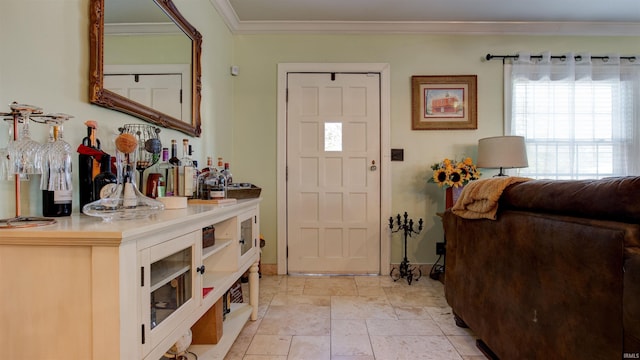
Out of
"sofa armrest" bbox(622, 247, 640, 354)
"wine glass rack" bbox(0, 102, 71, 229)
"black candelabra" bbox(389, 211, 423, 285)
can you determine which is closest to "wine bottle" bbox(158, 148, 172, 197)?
"wine glass rack" bbox(0, 102, 71, 229)

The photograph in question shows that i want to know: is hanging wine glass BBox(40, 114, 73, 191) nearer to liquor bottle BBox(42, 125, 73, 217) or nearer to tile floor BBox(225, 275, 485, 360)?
liquor bottle BBox(42, 125, 73, 217)

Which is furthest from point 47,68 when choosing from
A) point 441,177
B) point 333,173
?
point 441,177

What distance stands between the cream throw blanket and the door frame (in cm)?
129

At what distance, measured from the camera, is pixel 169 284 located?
1059mm

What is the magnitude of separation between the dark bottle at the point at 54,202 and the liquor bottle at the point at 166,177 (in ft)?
1.87

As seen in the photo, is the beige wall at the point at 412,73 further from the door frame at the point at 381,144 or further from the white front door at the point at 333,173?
the white front door at the point at 333,173

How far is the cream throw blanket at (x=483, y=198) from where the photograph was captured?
1.40 m

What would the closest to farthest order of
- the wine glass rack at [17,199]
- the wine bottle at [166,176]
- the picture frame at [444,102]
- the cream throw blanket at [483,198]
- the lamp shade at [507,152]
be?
the wine glass rack at [17,199] → the cream throw blanket at [483,198] → the wine bottle at [166,176] → the lamp shade at [507,152] → the picture frame at [444,102]

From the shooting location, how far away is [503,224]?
1.36 metres

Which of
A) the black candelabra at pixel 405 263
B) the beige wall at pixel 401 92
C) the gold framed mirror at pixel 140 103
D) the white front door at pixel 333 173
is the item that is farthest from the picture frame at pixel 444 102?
the gold framed mirror at pixel 140 103

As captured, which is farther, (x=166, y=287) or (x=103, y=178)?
(x=103, y=178)

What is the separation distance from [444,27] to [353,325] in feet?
9.32

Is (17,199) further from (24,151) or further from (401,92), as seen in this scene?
(401,92)

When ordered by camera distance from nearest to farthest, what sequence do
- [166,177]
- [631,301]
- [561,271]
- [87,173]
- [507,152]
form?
[631,301] < [561,271] < [87,173] < [166,177] < [507,152]
